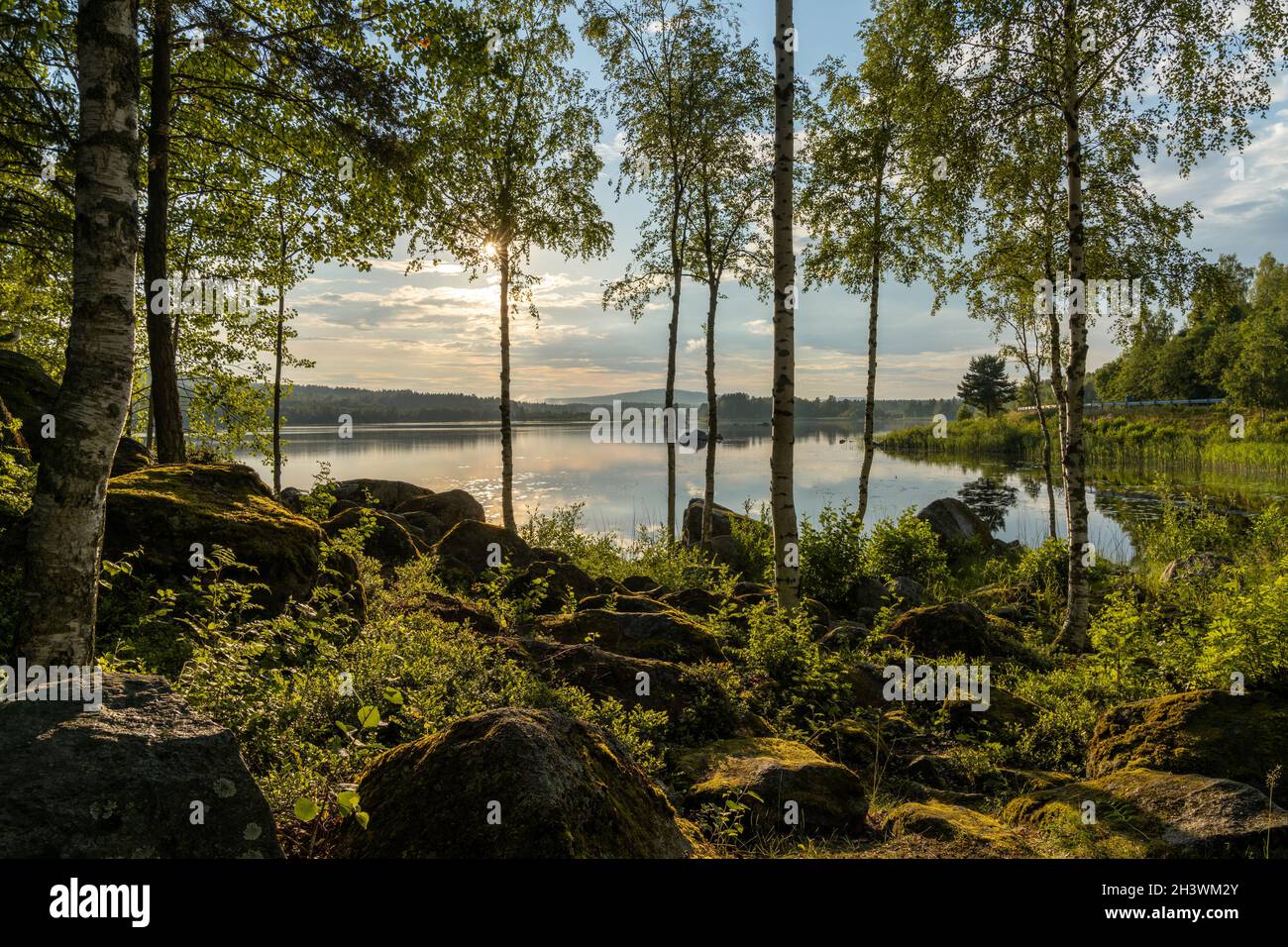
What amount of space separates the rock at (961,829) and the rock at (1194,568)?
11736 millimetres

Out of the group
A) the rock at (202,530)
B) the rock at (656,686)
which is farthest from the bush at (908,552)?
the rock at (202,530)

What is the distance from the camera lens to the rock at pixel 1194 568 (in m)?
12.8

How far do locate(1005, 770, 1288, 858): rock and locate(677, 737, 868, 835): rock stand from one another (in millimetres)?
1370

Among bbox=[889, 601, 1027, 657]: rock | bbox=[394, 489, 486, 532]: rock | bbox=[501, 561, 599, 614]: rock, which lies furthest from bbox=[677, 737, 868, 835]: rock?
bbox=[394, 489, 486, 532]: rock

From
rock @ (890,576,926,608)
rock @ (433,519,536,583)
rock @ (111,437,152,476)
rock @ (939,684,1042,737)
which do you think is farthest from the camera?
rock @ (890,576,926,608)

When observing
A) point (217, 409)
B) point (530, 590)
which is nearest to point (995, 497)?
point (530, 590)

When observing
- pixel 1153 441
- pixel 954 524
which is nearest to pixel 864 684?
pixel 954 524

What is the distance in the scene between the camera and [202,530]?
593 centimetres

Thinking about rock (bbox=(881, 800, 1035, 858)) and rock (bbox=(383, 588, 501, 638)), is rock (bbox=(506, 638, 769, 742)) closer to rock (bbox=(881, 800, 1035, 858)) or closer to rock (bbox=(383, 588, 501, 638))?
rock (bbox=(383, 588, 501, 638))

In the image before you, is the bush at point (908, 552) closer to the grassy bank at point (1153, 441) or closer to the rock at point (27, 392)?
the rock at point (27, 392)

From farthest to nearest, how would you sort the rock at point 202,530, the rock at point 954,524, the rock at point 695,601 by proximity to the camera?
1. the rock at point 954,524
2. the rock at point 695,601
3. the rock at point 202,530

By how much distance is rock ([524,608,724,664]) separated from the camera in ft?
23.4

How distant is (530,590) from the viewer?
912 cm

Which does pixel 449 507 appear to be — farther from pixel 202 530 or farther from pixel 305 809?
pixel 305 809
